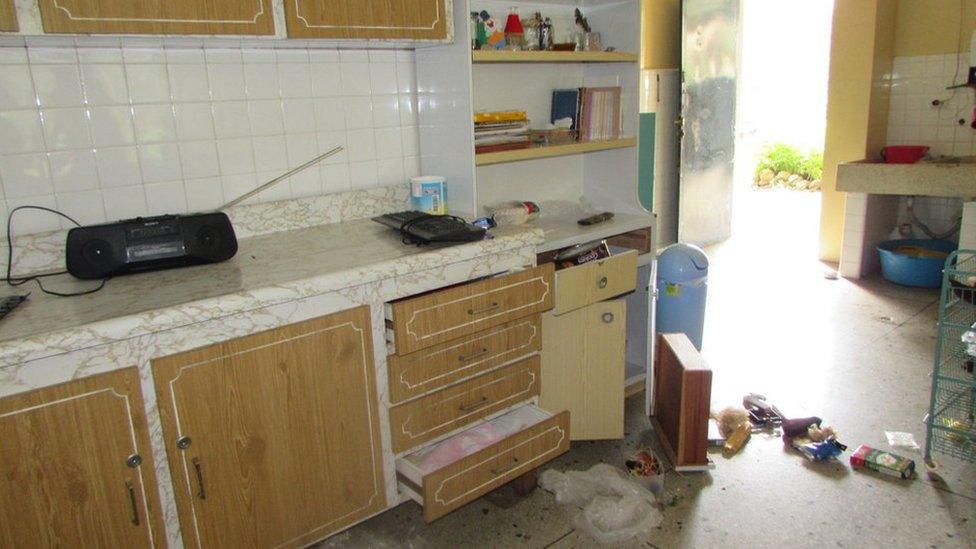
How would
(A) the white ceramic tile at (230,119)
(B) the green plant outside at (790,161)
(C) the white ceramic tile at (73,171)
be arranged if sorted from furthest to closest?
(B) the green plant outside at (790,161), (A) the white ceramic tile at (230,119), (C) the white ceramic tile at (73,171)

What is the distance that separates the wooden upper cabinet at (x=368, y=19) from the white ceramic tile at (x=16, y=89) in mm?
669

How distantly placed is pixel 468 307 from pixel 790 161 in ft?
23.4

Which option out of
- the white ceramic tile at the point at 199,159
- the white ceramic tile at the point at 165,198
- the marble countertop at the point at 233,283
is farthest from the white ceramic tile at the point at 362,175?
the white ceramic tile at the point at 165,198

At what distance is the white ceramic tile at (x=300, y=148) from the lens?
2.14 meters

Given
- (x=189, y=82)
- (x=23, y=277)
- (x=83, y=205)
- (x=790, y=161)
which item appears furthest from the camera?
(x=790, y=161)

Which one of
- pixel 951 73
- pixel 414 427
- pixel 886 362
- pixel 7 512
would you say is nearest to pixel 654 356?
pixel 414 427

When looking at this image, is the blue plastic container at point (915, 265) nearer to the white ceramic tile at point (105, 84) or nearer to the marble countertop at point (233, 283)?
the marble countertop at point (233, 283)

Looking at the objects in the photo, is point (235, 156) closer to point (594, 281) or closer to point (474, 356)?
point (474, 356)

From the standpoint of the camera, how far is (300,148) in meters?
2.17

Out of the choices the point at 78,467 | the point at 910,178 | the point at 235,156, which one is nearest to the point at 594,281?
the point at 235,156

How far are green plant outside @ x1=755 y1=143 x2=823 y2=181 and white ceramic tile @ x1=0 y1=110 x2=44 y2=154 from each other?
25.1 ft

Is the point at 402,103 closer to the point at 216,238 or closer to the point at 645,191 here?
the point at 216,238

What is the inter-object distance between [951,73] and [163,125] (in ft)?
14.9

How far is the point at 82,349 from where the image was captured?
4.29 ft
